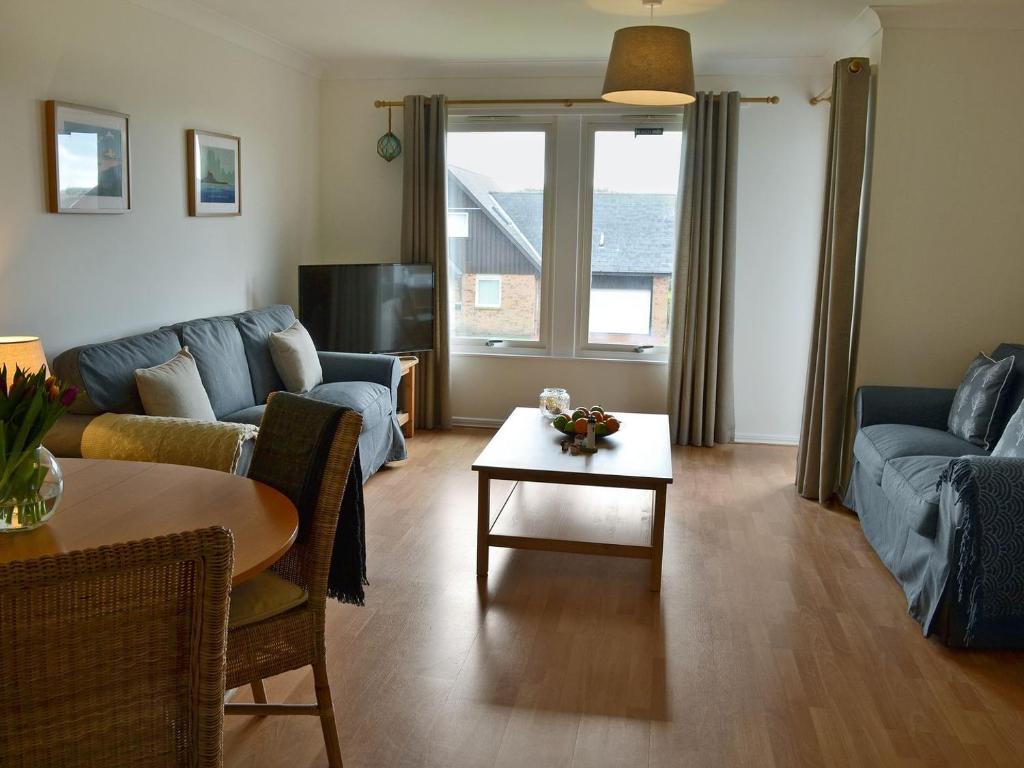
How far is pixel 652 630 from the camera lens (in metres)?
3.40

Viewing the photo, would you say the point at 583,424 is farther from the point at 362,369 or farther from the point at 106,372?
the point at 106,372

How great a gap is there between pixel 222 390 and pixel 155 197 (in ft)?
3.32

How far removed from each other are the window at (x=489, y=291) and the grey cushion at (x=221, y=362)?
2.05 metres

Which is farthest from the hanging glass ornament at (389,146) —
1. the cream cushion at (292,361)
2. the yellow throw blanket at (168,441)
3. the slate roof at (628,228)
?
the yellow throw blanket at (168,441)

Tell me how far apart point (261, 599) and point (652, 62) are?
2741 mm

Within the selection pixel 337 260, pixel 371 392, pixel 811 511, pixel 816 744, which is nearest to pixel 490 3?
pixel 371 392

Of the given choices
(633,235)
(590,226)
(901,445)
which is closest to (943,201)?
(901,445)

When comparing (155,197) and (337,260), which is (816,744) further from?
(337,260)

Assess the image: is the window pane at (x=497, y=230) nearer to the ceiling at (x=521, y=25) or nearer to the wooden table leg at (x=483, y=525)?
the ceiling at (x=521, y=25)

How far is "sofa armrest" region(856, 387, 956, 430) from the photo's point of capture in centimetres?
460

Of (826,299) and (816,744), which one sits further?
(826,299)

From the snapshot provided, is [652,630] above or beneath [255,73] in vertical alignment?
beneath

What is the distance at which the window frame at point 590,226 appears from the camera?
6.18m

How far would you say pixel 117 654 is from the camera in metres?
1.43
